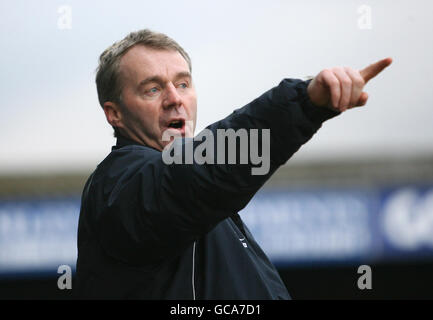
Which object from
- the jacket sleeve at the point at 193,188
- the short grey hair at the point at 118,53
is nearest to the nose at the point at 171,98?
the short grey hair at the point at 118,53

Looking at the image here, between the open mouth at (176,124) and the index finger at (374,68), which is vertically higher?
the index finger at (374,68)

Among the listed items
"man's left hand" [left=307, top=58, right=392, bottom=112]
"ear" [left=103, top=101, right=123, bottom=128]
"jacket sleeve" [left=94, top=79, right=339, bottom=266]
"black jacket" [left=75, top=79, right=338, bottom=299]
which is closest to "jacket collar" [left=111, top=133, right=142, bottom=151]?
"ear" [left=103, top=101, right=123, bottom=128]

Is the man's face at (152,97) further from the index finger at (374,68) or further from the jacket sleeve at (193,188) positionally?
the index finger at (374,68)

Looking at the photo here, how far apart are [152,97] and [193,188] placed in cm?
70

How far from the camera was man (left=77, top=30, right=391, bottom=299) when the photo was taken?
1.69 m

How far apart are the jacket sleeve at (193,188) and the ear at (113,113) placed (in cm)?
56

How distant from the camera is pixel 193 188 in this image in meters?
1.73

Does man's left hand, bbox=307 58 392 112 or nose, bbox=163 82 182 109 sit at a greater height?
nose, bbox=163 82 182 109

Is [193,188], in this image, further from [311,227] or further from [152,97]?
[311,227]

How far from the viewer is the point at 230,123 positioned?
1.73 meters

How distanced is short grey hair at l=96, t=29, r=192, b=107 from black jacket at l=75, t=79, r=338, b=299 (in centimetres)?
45

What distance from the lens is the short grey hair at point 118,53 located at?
2412 mm

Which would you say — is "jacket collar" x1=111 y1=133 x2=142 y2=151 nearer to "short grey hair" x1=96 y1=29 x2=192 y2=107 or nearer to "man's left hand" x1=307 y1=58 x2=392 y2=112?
"short grey hair" x1=96 y1=29 x2=192 y2=107

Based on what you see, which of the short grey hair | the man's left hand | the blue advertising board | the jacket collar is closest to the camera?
the man's left hand
